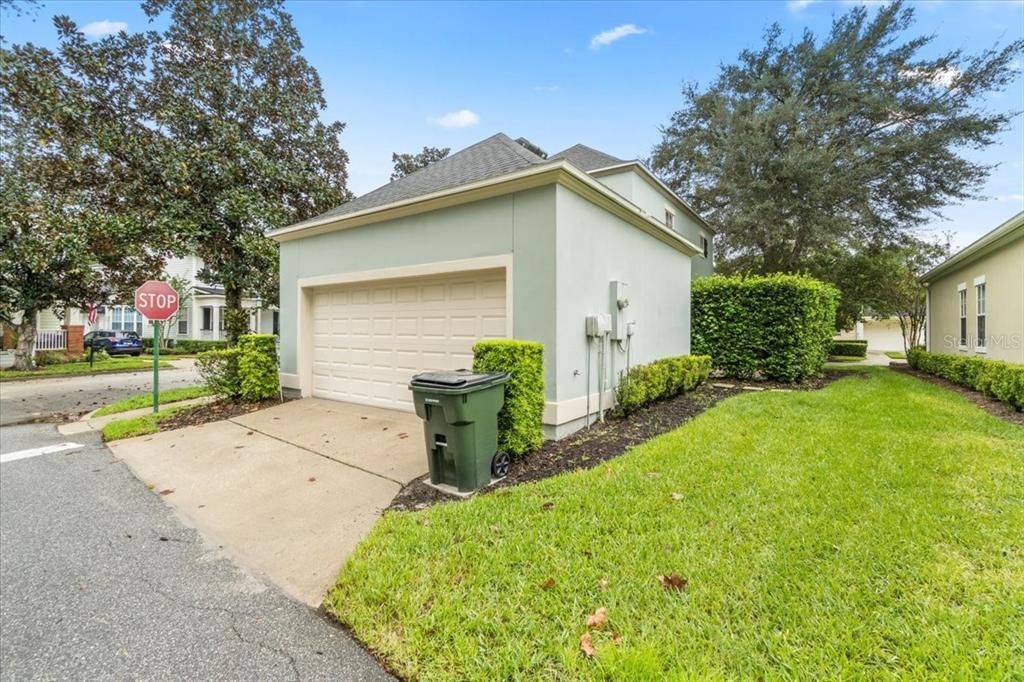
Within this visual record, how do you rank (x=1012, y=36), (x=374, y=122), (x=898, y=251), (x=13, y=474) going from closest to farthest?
(x=13, y=474)
(x=374, y=122)
(x=1012, y=36)
(x=898, y=251)

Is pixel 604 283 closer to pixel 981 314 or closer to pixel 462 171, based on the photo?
pixel 462 171

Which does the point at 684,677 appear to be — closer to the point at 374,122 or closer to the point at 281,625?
the point at 281,625

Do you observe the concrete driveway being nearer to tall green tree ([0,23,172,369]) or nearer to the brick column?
tall green tree ([0,23,172,369])

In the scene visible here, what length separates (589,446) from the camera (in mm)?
5402

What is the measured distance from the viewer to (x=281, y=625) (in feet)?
8.18

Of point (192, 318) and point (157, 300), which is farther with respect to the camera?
point (192, 318)

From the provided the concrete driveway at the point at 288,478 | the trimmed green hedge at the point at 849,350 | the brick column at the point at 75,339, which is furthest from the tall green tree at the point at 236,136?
the trimmed green hedge at the point at 849,350

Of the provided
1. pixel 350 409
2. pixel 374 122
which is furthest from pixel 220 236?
pixel 350 409

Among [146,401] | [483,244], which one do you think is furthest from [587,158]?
[146,401]

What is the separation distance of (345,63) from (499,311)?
7909mm

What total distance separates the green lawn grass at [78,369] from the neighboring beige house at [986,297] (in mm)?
24883

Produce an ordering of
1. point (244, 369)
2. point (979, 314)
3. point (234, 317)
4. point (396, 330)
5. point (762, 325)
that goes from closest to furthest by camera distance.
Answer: point (396, 330) < point (244, 369) < point (762, 325) < point (979, 314) < point (234, 317)

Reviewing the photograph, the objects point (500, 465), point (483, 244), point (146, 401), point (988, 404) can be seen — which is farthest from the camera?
point (146, 401)

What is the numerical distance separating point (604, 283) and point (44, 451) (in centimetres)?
822
